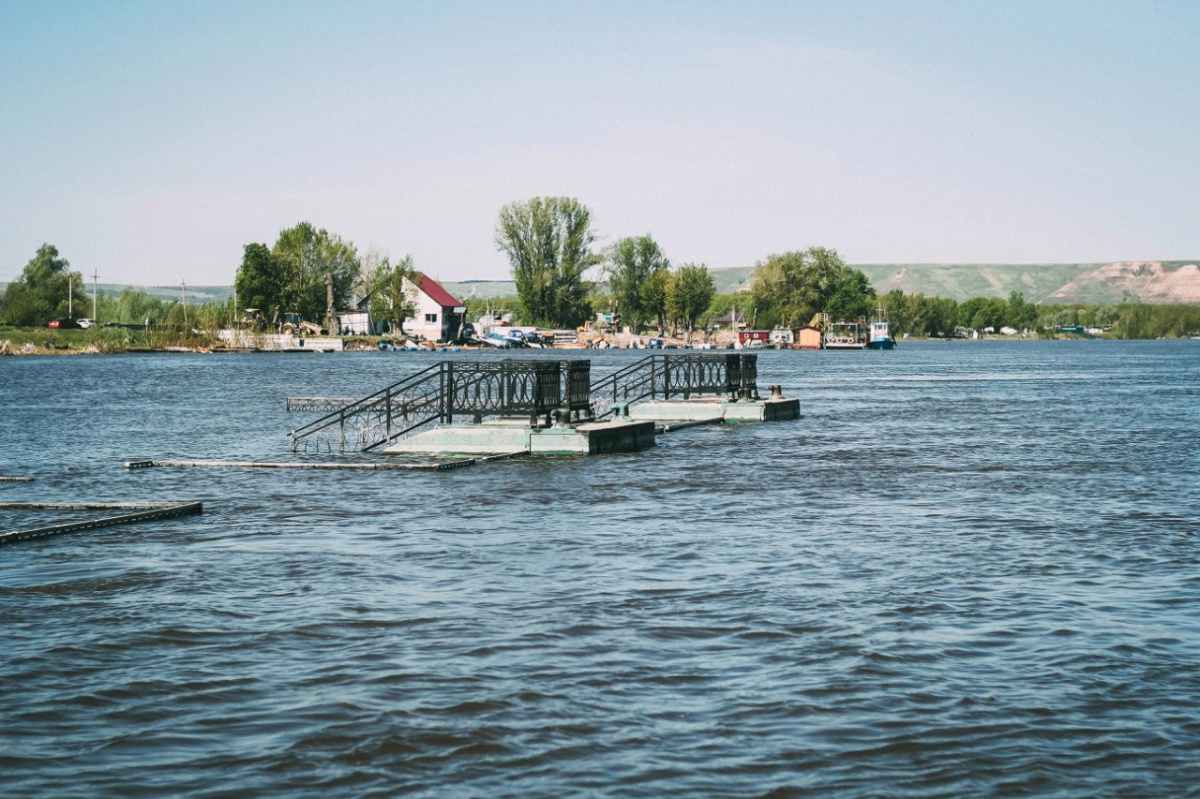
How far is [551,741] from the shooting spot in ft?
35.0

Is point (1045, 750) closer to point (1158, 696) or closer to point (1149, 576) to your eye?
point (1158, 696)

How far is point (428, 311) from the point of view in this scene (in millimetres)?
188750

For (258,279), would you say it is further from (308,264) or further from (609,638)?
(609,638)

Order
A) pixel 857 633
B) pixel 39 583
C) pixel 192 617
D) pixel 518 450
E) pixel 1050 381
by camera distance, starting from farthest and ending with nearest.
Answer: pixel 1050 381
pixel 518 450
pixel 39 583
pixel 192 617
pixel 857 633

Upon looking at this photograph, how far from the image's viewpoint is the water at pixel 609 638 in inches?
400

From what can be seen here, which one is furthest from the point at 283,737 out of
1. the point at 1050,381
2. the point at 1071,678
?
the point at 1050,381

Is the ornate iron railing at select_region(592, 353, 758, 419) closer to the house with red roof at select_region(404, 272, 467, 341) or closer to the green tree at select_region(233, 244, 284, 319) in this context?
the green tree at select_region(233, 244, 284, 319)

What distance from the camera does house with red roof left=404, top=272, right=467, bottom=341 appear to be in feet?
611

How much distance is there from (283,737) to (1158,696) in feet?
25.1

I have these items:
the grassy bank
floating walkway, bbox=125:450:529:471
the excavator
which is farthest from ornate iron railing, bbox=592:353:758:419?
the excavator

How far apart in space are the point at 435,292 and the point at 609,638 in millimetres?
179611

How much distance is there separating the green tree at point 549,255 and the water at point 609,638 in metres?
146

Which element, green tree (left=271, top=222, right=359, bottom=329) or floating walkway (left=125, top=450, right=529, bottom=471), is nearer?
floating walkway (left=125, top=450, right=529, bottom=471)

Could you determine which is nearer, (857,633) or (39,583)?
(857,633)
